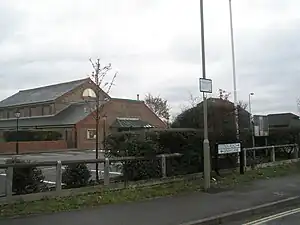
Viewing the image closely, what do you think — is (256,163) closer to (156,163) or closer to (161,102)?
(156,163)

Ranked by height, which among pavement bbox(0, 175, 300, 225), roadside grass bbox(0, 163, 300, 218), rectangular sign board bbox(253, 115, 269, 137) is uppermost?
rectangular sign board bbox(253, 115, 269, 137)

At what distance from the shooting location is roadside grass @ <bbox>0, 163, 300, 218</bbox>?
361 inches

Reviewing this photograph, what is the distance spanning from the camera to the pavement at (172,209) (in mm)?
8273

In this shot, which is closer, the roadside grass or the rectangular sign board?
the roadside grass

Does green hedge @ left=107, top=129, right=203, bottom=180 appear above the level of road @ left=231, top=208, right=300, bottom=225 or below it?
above

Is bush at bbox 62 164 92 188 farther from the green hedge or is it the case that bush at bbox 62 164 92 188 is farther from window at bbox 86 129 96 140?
window at bbox 86 129 96 140

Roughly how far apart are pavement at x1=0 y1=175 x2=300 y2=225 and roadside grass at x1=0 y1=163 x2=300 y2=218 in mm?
407

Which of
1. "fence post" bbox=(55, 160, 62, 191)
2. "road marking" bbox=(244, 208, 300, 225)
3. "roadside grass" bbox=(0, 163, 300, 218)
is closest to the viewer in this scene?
"road marking" bbox=(244, 208, 300, 225)

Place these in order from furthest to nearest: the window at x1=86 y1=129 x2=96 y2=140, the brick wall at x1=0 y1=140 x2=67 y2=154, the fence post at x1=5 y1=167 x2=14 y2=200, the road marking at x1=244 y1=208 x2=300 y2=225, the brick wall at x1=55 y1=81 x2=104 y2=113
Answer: the brick wall at x1=55 y1=81 x2=104 y2=113, the window at x1=86 y1=129 x2=96 y2=140, the brick wall at x1=0 y1=140 x2=67 y2=154, the fence post at x1=5 y1=167 x2=14 y2=200, the road marking at x1=244 y1=208 x2=300 y2=225

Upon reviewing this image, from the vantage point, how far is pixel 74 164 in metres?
11.5

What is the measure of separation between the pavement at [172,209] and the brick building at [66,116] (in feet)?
119

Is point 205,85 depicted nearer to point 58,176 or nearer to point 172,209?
point 172,209

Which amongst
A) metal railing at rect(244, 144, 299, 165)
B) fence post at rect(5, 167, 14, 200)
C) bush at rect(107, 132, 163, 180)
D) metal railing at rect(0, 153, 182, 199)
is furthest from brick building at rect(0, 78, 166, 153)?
fence post at rect(5, 167, 14, 200)

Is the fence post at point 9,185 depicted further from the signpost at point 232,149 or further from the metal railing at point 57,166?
the signpost at point 232,149
